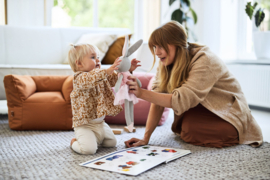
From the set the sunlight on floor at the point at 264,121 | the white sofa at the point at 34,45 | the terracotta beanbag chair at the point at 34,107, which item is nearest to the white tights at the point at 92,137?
the terracotta beanbag chair at the point at 34,107

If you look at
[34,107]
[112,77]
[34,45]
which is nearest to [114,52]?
[34,45]

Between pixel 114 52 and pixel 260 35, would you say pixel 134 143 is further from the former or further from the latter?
pixel 260 35

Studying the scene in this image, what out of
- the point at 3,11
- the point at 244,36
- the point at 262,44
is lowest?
the point at 262,44

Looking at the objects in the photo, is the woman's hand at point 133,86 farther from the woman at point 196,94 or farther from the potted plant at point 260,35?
the potted plant at point 260,35

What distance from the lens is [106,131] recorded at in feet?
4.51

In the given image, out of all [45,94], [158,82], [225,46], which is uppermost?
[225,46]

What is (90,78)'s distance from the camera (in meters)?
1.23

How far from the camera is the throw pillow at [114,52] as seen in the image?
263 cm

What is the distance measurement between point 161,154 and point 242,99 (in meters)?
0.58

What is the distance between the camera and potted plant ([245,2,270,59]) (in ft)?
8.76

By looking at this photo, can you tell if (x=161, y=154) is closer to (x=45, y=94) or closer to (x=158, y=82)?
(x=158, y=82)

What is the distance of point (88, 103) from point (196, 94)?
1.71 ft

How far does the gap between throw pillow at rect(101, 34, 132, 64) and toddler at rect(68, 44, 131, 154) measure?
127cm

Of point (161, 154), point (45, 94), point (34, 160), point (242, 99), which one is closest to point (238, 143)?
point (242, 99)
